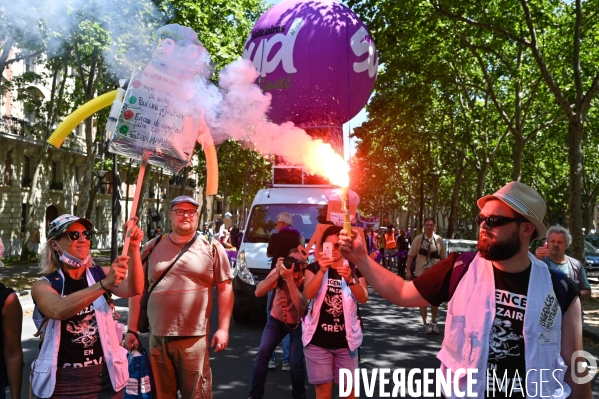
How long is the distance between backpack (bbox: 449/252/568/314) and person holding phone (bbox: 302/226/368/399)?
1564mm

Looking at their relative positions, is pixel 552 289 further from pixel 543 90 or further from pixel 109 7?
pixel 543 90

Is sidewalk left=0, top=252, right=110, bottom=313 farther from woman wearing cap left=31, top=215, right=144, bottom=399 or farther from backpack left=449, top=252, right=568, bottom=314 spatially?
backpack left=449, top=252, right=568, bottom=314

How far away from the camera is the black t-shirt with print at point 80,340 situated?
3.49 metres

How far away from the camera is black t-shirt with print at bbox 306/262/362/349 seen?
4766 millimetres

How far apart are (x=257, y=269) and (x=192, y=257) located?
5.90 metres

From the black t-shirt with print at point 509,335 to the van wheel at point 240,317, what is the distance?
7931mm

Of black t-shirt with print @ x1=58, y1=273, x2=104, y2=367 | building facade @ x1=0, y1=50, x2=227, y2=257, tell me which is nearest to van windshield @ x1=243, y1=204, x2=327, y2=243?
black t-shirt with print @ x1=58, y1=273, x2=104, y2=367

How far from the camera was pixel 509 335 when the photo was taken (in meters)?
2.87

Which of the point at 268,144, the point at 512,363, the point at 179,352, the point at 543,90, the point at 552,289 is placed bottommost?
the point at 179,352

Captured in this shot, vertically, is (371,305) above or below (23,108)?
below

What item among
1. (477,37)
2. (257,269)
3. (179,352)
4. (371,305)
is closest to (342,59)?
(257,269)

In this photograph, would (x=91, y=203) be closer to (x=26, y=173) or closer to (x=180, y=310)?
(x=26, y=173)

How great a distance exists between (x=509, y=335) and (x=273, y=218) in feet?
26.9

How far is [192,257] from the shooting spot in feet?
14.6
